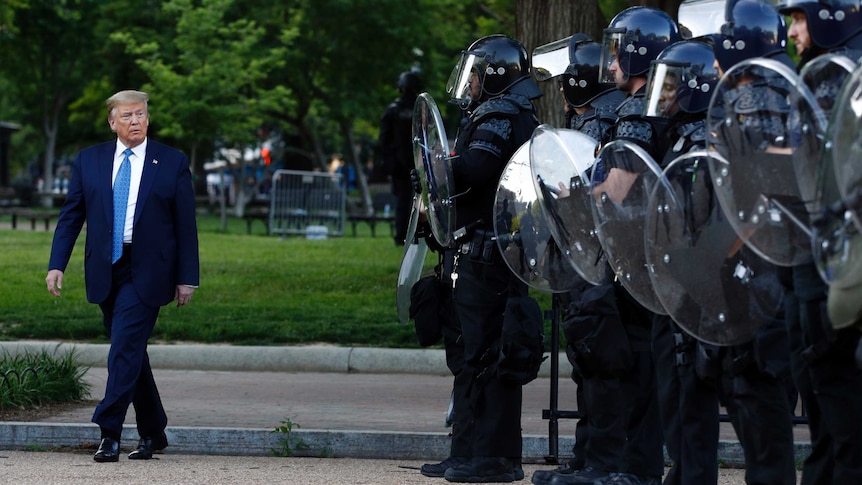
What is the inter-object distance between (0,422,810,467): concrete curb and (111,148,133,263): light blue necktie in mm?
988

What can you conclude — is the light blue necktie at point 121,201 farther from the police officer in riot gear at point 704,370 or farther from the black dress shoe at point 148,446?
the police officer in riot gear at point 704,370

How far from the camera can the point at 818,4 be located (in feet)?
15.0

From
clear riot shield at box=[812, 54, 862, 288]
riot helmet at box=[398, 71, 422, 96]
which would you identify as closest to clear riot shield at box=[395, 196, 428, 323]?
clear riot shield at box=[812, 54, 862, 288]

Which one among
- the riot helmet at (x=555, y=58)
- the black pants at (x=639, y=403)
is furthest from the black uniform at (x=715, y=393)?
the riot helmet at (x=555, y=58)

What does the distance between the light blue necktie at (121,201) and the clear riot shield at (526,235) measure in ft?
6.66

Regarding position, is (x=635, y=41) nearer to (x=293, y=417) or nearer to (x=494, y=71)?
(x=494, y=71)

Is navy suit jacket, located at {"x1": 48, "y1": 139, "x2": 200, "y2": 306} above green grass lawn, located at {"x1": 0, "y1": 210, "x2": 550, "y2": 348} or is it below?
above

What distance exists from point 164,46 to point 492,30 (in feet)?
26.6

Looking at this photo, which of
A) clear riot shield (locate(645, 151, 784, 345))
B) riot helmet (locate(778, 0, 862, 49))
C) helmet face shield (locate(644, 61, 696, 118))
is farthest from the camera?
helmet face shield (locate(644, 61, 696, 118))

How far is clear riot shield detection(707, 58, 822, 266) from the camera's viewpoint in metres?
4.43

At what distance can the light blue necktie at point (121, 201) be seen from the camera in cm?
716

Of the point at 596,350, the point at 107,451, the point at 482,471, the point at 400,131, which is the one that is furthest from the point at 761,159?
the point at 400,131

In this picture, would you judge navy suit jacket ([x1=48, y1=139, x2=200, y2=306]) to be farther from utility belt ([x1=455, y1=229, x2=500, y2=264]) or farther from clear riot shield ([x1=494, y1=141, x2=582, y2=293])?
clear riot shield ([x1=494, y1=141, x2=582, y2=293])

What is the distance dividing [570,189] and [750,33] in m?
1.10
